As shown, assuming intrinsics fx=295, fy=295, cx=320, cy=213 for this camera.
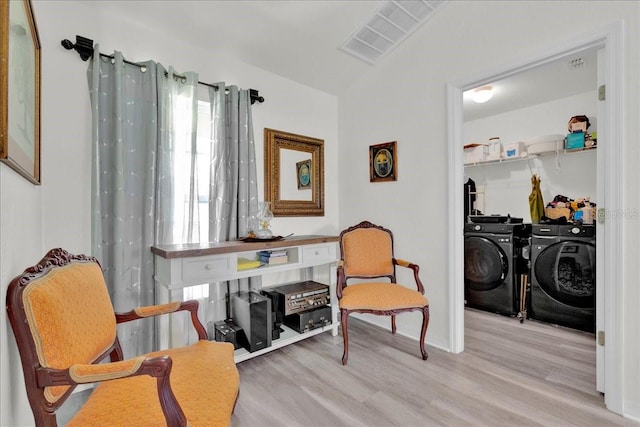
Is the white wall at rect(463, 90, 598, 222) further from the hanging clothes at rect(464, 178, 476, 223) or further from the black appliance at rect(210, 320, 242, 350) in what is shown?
the black appliance at rect(210, 320, 242, 350)

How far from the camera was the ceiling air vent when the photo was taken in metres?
2.35

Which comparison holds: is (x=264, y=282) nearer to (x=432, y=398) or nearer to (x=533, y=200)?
(x=432, y=398)

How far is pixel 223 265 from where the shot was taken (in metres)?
1.99

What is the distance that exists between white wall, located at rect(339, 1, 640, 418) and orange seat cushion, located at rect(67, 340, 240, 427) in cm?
194

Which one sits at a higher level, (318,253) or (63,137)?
(63,137)

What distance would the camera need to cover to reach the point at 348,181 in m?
3.30

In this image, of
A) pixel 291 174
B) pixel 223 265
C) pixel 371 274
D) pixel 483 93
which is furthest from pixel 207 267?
pixel 483 93

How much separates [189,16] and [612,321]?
333 centimetres

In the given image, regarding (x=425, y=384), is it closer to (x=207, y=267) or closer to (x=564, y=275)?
(x=207, y=267)

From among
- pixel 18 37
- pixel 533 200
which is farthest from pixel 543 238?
pixel 18 37

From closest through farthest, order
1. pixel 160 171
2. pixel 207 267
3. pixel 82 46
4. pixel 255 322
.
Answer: pixel 82 46 < pixel 207 267 < pixel 160 171 < pixel 255 322

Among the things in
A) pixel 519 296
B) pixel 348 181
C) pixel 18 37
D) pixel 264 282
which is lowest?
pixel 519 296

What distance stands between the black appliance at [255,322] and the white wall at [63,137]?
1012 millimetres

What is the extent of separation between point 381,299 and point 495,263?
1783 millimetres
